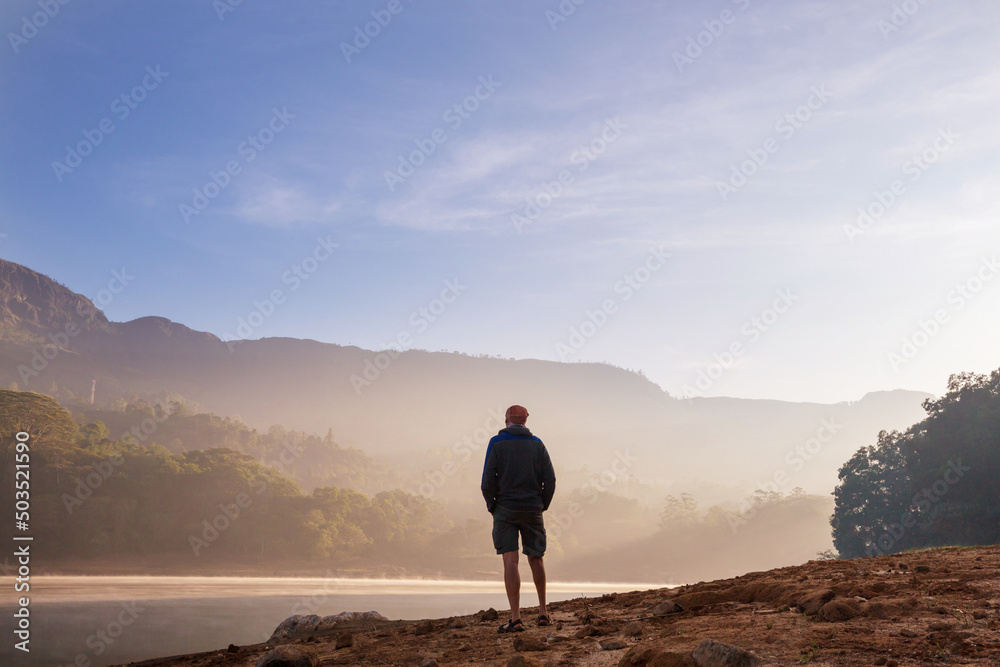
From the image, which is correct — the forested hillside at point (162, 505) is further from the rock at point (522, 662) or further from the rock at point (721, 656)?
the rock at point (721, 656)

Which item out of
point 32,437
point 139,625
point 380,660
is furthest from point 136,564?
point 380,660

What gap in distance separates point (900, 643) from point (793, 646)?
2.49 feet

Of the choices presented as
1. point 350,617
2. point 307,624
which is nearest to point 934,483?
point 350,617

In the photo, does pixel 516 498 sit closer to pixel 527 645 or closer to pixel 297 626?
pixel 527 645

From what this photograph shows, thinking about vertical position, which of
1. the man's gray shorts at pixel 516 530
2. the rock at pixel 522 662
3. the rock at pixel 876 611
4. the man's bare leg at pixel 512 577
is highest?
the man's gray shorts at pixel 516 530

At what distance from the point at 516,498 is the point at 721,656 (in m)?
3.41

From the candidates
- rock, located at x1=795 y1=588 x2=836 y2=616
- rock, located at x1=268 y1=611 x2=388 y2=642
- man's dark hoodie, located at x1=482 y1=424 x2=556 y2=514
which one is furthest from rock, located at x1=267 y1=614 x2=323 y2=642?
rock, located at x1=795 y1=588 x2=836 y2=616

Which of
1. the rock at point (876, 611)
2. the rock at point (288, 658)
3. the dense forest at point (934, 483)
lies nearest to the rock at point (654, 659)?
the rock at point (876, 611)

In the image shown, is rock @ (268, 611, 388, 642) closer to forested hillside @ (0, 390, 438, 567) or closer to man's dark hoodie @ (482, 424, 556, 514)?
man's dark hoodie @ (482, 424, 556, 514)

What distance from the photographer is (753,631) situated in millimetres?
5891

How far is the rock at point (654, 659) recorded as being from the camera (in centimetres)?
494

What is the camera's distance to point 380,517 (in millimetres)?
104250

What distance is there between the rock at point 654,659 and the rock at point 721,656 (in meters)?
0.07

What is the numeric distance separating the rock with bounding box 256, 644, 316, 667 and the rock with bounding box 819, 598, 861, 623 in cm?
517
